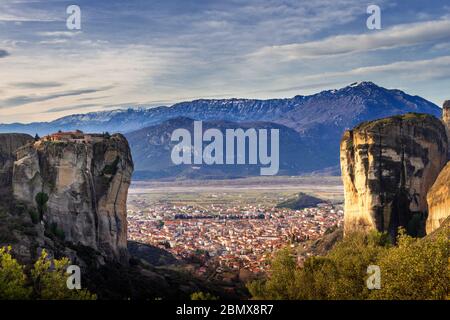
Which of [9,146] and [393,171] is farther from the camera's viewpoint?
[393,171]

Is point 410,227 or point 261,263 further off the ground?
point 410,227

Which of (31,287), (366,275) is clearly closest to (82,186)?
(31,287)

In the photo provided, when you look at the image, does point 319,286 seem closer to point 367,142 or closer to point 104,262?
point 104,262

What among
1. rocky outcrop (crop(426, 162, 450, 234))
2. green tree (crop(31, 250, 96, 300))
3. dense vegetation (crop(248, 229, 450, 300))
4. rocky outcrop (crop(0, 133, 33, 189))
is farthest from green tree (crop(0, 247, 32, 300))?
rocky outcrop (crop(426, 162, 450, 234))

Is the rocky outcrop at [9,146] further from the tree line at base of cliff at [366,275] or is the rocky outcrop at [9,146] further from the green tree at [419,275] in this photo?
the green tree at [419,275]

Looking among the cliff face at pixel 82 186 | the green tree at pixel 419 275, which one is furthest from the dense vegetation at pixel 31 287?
the cliff face at pixel 82 186

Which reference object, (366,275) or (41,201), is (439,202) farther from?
(41,201)
